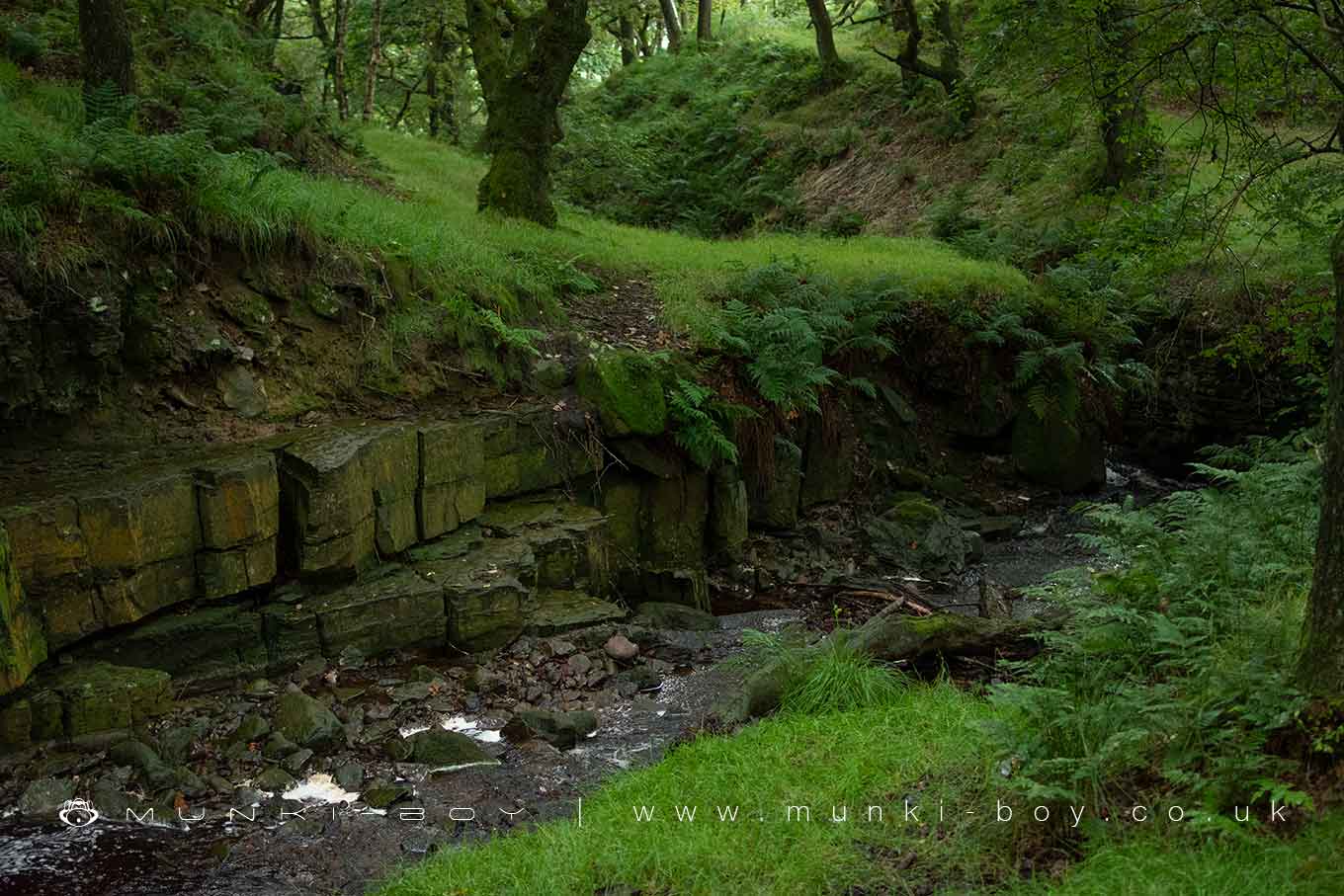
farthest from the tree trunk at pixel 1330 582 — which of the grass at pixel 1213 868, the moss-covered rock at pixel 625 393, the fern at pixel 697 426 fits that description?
the moss-covered rock at pixel 625 393

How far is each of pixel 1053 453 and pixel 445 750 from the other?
1026 centimetres

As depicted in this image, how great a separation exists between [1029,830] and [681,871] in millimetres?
1477

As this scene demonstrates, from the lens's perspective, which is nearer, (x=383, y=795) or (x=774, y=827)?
(x=774, y=827)

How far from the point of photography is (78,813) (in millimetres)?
5789

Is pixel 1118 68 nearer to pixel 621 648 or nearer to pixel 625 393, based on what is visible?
pixel 625 393

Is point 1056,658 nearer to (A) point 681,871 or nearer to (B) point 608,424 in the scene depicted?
(A) point 681,871

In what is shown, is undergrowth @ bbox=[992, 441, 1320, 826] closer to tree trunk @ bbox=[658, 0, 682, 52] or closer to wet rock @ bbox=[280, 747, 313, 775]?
wet rock @ bbox=[280, 747, 313, 775]

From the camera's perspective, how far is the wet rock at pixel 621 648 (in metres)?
8.45

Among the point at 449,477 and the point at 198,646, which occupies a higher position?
the point at 449,477

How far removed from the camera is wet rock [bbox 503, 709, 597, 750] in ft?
22.7

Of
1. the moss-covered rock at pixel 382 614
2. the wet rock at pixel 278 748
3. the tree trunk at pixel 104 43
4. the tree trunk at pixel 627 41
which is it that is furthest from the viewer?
the tree trunk at pixel 627 41

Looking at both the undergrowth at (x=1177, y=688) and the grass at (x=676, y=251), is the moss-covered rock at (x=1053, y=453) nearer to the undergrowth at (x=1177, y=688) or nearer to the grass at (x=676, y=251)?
the grass at (x=676, y=251)

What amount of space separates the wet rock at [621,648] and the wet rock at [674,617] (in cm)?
71

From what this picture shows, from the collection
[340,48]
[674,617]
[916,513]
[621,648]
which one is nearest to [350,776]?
[621,648]
